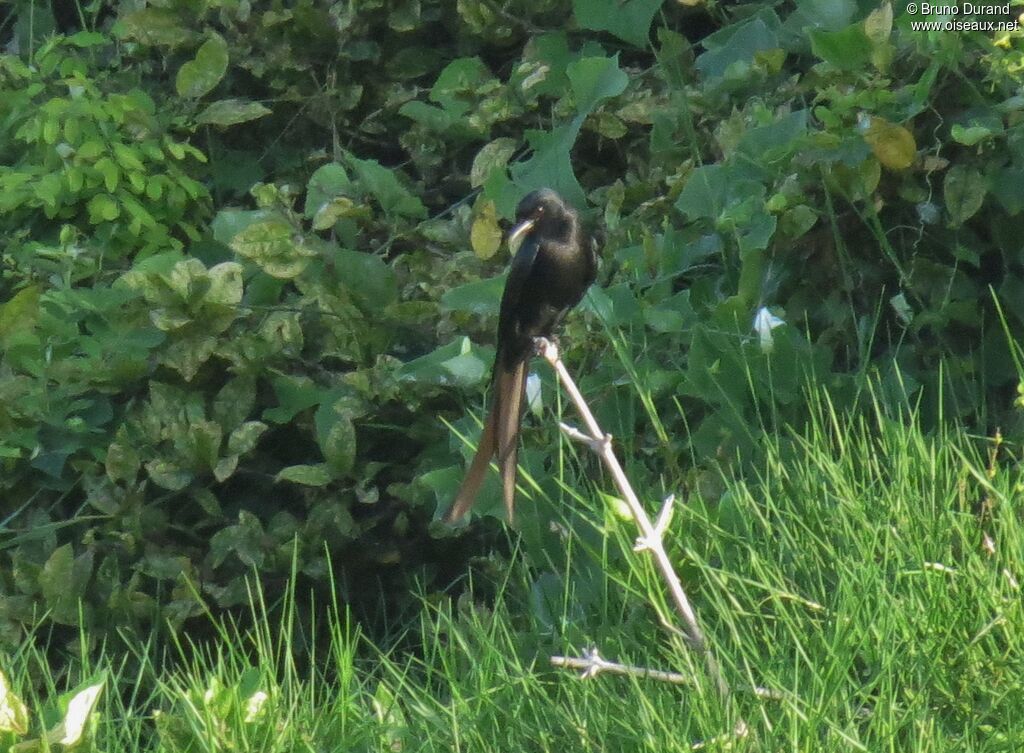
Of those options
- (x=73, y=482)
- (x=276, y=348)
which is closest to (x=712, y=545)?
(x=276, y=348)

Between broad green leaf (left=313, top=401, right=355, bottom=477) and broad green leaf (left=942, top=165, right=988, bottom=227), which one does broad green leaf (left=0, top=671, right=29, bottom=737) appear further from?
broad green leaf (left=942, top=165, right=988, bottom=227)

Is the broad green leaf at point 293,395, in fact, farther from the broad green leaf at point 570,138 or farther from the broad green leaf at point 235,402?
the broad green leaf at point 570,138

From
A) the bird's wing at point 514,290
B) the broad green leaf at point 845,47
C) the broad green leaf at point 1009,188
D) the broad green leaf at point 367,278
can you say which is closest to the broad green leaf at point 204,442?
the broad green leaf at point 367,278

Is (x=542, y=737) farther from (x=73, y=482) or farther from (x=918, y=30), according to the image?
(x=73, y=482)

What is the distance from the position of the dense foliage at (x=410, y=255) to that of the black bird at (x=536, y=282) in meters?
0.16

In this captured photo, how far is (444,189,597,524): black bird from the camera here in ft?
10.5

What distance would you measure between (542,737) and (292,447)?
224cm

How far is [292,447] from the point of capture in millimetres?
4199

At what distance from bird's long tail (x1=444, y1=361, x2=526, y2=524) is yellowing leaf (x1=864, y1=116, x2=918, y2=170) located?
0.93 metres

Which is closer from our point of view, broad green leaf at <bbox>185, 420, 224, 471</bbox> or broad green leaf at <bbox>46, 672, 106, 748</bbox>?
broad green leaf at <bbox>46, 672, 106, 748</bbox>

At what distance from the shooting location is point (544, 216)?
3326 millimetres

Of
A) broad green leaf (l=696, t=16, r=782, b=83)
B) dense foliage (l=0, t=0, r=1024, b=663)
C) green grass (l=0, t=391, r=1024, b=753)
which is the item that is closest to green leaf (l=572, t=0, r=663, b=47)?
dense foliage (l=0, t=0, r=1024, b=663)

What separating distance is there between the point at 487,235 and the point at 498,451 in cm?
93

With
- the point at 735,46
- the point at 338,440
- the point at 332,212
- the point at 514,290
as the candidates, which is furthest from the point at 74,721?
the point at 735,46
